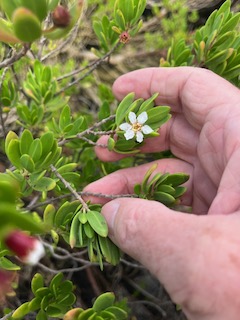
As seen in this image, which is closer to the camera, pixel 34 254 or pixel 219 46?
pixel 34 254

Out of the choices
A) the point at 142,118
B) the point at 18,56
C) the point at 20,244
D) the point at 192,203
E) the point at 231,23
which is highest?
the point at 18,56

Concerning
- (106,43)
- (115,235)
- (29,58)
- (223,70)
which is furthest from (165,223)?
(29,58)

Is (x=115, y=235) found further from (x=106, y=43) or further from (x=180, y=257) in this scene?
(x=106, y=43)

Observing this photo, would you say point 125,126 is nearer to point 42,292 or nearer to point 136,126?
point 136,126

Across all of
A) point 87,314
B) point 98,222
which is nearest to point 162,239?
point 98,222

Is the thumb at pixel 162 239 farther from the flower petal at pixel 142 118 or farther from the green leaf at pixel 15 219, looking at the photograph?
the green leaf at pixel 15 219

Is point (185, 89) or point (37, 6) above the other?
point (37, 6)
